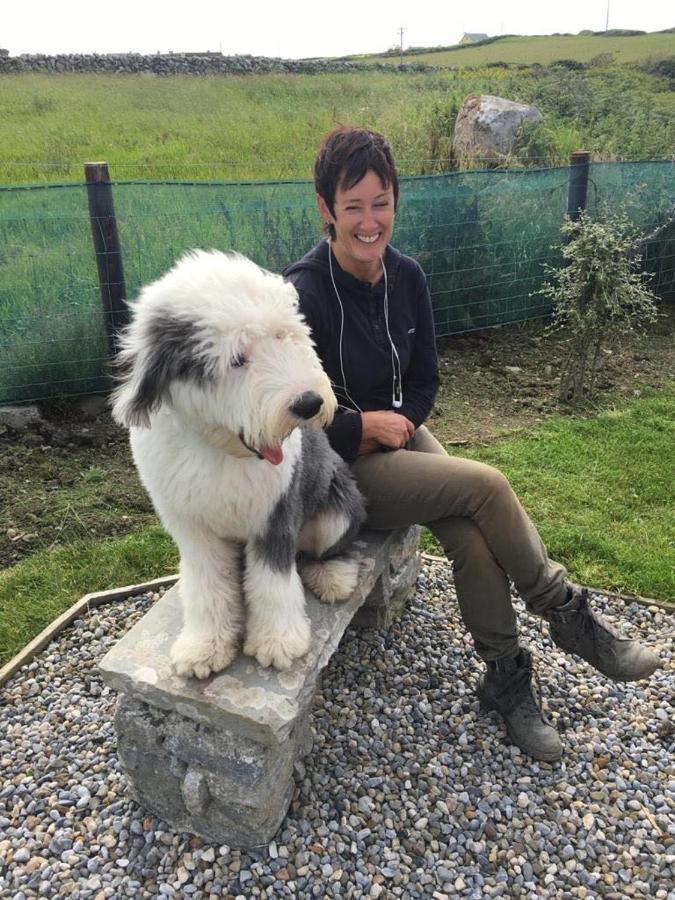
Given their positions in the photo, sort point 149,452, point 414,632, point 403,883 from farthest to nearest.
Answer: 1. point 414,632
2. point 403,883
3. point 149,452

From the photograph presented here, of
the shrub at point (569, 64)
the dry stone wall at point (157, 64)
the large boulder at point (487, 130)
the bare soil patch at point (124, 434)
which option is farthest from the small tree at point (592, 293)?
the shrub at point (569, 64)

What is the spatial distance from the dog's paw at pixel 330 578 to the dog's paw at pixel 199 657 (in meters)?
0.49

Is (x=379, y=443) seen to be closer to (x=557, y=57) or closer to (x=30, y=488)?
(x=30, y=488)

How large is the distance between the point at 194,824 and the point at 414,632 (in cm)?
144

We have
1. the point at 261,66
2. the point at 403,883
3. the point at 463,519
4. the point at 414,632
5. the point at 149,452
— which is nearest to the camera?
the point at 149,452

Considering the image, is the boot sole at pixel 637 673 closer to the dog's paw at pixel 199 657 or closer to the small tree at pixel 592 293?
the dog's paw at pixel 199 657

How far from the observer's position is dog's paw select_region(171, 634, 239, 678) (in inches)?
90.8

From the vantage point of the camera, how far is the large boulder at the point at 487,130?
9375mm

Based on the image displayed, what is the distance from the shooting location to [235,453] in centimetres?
201

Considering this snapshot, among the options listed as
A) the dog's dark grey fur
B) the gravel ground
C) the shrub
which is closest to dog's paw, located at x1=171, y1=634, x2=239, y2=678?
the dog's dark grey fur

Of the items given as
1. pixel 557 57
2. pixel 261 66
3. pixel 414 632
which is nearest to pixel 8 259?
pixel 414 632

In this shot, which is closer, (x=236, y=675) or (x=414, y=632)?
(x=236, y=675)

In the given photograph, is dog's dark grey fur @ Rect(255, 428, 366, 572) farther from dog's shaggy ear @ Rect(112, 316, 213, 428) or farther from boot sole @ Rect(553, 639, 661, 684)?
boot sole @ Rect(553, 639, 661, 684)

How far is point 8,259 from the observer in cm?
515
